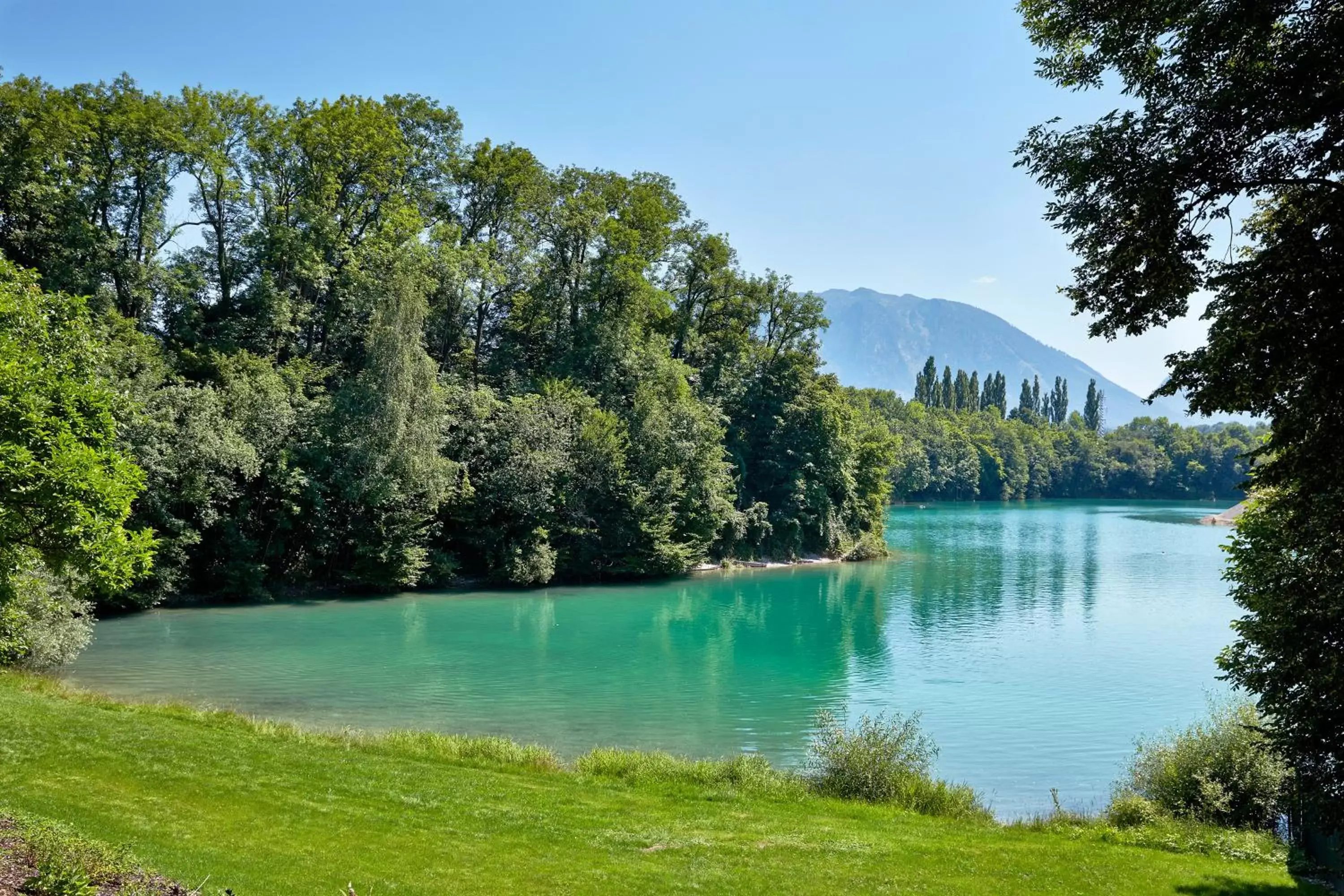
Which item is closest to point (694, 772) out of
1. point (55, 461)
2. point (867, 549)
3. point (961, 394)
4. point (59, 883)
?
point (59, 883)

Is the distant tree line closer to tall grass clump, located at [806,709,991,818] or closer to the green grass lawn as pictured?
tall grass clump, located at [806,709,991,818]

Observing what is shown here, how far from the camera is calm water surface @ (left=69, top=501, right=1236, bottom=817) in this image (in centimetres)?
2292

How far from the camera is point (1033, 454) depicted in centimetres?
14650

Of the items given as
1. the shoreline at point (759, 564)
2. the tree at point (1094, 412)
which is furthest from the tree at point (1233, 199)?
the tree at point (1094, 412)

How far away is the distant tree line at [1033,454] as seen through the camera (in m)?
129

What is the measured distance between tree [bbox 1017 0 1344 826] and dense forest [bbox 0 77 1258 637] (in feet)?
82.7

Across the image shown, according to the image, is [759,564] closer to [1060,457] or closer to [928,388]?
[1060,457]

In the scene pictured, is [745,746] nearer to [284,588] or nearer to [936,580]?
[284,588]

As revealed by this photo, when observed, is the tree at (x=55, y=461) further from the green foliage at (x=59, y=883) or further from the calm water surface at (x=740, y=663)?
the green foliage at (x=59, y=883)

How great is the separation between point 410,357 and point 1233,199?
40428 millimetres

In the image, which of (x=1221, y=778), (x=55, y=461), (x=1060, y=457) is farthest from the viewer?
(x=1060, y=457)

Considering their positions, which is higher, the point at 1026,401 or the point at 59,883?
the point at 1026,401

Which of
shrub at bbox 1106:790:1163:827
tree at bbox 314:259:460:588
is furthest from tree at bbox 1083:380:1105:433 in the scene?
shrub at bbox 1106:790:1163:827

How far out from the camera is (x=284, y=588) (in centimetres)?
4362
